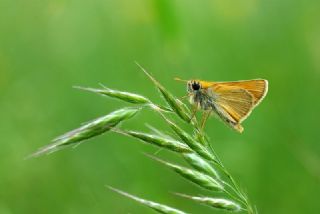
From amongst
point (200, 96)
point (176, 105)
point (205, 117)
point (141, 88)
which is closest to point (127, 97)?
point (176, 105)

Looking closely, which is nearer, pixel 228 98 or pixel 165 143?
pixel 165 143

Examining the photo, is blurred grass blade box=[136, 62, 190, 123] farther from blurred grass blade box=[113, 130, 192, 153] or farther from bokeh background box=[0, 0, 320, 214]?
bokeh background box=[0, 0, 320, 214]

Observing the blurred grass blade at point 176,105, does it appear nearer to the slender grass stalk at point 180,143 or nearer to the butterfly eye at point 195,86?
the slender grass stalk at point 180,143

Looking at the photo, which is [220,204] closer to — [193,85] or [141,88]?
[193,85]

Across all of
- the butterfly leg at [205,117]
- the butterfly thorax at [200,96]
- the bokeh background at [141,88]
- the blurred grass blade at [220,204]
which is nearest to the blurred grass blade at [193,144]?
the blurred grass blade at [220,204]

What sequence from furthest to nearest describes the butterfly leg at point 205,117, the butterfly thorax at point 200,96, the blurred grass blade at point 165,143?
the butterfly thorax at point 200,96
the butterfly leg at point 205,117
the blurred grass blade at point 165,143
